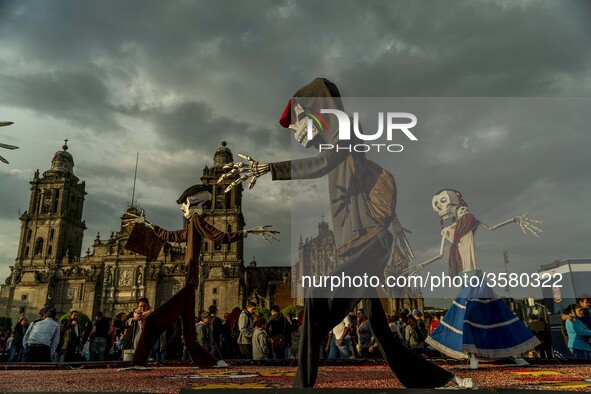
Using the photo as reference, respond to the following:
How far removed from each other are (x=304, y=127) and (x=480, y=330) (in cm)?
408

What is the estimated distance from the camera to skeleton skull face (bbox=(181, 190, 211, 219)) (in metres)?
7.67

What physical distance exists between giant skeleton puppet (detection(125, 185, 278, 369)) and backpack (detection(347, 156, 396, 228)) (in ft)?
9.02

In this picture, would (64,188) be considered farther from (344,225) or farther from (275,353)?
(344,225)

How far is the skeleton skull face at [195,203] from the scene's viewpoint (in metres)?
7.67

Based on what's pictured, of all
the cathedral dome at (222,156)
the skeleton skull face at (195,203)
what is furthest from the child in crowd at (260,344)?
the cathedral dome at (222,156)

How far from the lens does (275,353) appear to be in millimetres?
11289

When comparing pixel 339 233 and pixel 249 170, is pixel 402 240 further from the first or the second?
pixel 249 170

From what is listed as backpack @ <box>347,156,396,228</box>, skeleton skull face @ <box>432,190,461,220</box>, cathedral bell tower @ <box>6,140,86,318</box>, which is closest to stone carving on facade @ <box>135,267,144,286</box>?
cathedral bell tower @ <box>6,140,86,318</box>

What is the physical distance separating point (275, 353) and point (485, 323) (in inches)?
248

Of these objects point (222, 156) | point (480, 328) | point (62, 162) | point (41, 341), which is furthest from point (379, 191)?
point (62, 162)

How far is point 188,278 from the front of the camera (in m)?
7.04

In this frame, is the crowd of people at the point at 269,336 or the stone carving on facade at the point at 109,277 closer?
the crowd of people at the point at 269,336

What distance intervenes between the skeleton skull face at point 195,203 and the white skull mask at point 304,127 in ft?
13.0

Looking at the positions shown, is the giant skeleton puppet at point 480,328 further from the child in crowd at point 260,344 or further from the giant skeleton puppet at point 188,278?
the child in crowd at point 260,344
